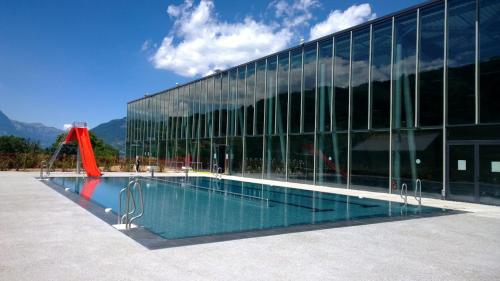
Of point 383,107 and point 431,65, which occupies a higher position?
point 431,65

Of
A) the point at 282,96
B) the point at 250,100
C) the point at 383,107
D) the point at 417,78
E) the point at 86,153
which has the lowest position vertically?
the point at 86,153

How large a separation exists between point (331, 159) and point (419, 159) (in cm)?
451

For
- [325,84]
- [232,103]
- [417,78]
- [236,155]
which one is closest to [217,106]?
[232,103]

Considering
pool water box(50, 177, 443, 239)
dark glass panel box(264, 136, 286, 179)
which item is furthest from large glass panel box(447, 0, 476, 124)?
→ dark glass panel box(264, 136, 286, 179)

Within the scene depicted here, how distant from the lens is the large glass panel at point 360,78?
16938mm

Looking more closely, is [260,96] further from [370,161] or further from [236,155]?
[370,161]

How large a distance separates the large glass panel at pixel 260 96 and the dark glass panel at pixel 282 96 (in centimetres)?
137

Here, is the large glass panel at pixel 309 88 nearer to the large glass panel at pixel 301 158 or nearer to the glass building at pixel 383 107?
the glass building at pixel 383 107

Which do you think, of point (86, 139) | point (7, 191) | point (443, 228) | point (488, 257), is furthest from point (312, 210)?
point (86, 139)

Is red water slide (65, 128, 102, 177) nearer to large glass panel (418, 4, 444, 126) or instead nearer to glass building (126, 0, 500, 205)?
glass building (126, 0, 500, 205)

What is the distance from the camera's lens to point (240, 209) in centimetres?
1130

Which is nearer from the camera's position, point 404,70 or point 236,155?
point 404,70

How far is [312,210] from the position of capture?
11305 millimetres

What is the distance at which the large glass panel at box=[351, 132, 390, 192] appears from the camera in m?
16.1
